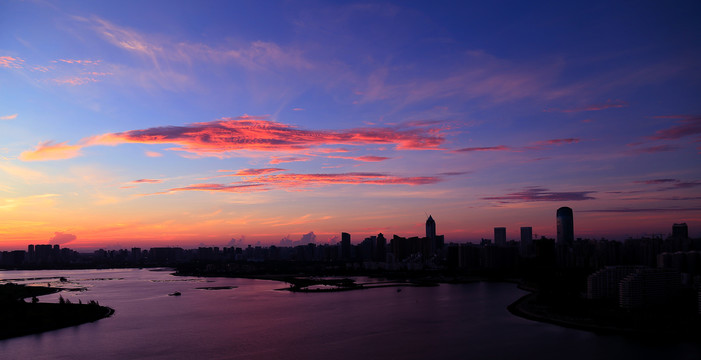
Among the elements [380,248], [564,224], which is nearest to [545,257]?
[564,224]

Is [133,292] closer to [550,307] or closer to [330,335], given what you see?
[330,335]

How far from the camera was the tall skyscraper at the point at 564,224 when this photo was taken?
79.8 m

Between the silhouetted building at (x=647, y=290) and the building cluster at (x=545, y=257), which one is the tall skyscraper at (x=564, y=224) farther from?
the silhouetted building at (x=647, y=290)

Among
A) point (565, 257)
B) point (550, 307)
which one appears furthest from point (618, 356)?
point (565, 257)

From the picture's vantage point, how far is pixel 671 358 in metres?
15.3

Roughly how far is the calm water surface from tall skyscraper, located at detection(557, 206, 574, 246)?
5545 cm

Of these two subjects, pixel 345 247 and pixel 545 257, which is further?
pixel 345 247

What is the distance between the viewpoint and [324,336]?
1886 centimetres

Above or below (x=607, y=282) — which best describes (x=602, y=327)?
below

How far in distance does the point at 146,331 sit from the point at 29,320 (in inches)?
181

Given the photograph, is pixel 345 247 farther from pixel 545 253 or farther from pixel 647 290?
pixel 647 290

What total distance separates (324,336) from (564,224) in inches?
2794

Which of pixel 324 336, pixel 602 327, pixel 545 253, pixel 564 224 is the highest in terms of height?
pixel 564 224

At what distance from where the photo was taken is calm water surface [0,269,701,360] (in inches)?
630
